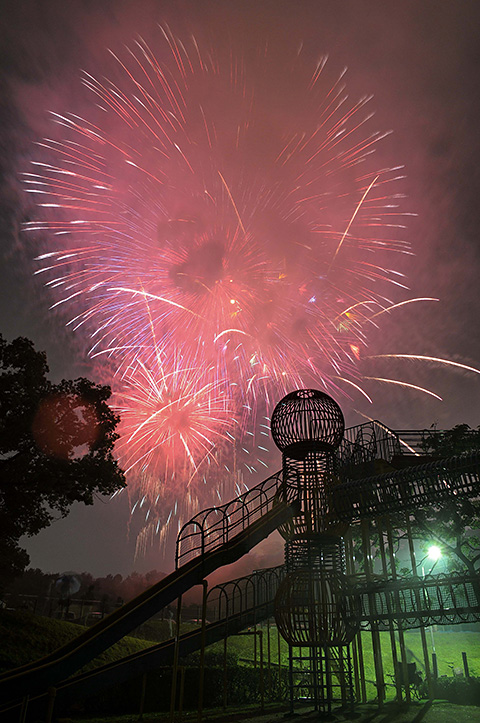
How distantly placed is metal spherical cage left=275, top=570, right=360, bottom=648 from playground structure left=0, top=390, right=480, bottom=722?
33mm

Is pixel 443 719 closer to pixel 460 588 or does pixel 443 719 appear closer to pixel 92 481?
pixel 460 588

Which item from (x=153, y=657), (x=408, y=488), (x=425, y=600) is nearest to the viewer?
(x=425, y=600)

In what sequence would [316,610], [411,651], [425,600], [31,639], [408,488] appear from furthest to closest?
[411,651], [31,639], [316,610], [408,488], [425,600]

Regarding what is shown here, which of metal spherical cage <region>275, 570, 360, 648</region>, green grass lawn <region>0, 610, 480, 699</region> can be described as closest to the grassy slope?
green grass lawn <region>0, 610, 480, 699</region>

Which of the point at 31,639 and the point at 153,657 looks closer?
the point at 153,657

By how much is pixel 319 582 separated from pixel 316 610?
95cm

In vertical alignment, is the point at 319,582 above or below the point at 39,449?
below

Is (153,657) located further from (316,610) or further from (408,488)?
(408,488)

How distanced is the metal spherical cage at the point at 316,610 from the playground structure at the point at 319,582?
1.3 inches

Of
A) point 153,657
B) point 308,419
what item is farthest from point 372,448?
point 153,657

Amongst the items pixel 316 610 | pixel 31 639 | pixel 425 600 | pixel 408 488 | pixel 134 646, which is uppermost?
pixel 408 488

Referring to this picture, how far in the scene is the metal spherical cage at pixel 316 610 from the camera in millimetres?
14691

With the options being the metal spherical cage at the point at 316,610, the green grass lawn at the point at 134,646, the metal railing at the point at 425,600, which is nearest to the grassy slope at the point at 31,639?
the green grass lawn at the point at 134,646

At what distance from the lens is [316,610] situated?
A: 15.6 metres
